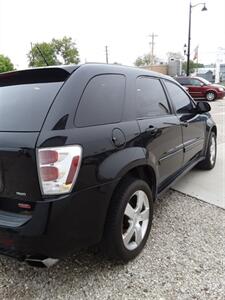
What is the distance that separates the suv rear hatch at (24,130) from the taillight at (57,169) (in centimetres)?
5

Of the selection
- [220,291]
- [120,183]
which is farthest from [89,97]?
[220,291]

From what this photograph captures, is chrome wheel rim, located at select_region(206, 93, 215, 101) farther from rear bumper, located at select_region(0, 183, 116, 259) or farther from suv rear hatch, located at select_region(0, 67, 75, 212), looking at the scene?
rear bumper, located at select_region(0, 183, 116, 259)

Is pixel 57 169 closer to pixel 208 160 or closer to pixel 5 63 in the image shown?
pixel 208 160

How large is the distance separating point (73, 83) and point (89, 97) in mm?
162

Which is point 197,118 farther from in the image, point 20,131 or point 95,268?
point 20,131

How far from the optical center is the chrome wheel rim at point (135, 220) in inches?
103

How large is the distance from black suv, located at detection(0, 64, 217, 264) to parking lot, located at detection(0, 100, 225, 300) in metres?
0.19

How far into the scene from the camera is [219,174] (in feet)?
16.8

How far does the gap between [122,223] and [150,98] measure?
1382mm

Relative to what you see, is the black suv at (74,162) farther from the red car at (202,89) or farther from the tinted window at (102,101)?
the red car at (202,89)

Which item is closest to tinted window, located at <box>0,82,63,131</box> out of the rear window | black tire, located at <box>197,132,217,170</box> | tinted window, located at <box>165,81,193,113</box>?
the rear window

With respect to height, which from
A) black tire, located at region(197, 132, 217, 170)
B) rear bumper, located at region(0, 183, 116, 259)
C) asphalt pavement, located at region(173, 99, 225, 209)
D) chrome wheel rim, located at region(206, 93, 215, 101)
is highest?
rear bumper, located at region(0, 183, 116, 259)

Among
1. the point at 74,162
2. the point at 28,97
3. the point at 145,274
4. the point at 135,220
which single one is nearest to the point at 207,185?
the point at 135,220

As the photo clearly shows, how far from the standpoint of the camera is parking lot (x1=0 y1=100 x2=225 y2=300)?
2.32m
